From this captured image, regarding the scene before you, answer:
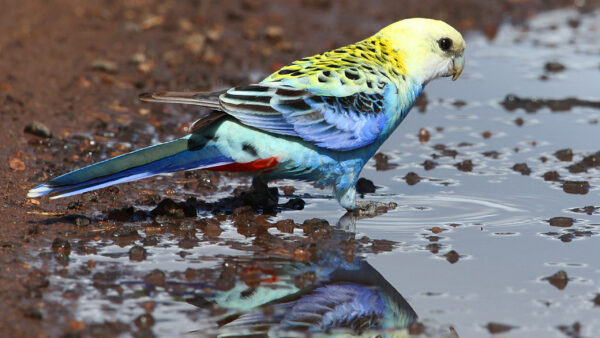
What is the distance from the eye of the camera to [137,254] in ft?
17.5

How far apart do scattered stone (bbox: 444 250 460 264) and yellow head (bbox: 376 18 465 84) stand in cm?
149

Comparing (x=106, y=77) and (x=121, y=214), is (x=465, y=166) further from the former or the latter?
(x=106, y=77)

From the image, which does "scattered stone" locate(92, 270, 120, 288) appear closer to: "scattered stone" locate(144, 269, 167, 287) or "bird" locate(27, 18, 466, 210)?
"scattered stone" locate(144, 269, 167, 287)

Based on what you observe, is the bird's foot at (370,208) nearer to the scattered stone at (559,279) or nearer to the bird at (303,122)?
the bird at (303,122)

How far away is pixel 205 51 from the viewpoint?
999cm

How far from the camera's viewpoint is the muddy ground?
538 centimetres

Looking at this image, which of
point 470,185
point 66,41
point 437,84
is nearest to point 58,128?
point 66,41

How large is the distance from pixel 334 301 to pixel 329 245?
832 mm

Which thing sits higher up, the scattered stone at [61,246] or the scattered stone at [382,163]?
the scattered stone at [382,163]

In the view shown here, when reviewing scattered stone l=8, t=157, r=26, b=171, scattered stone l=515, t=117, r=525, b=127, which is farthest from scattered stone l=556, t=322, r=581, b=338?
scattered stone l=515, t=117, r=525, b=127

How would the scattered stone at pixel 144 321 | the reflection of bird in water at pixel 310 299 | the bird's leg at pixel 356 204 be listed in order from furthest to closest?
the bird's leg at pixel 356 204
the reflection of bird in water at pixel 310 299
the scattered stone at pixel 144 321

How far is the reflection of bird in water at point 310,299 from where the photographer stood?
181 inches

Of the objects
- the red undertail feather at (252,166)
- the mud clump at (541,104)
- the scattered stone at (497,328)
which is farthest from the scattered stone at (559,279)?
the mud clump at (541,104)

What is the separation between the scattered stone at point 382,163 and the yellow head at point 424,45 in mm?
1009
